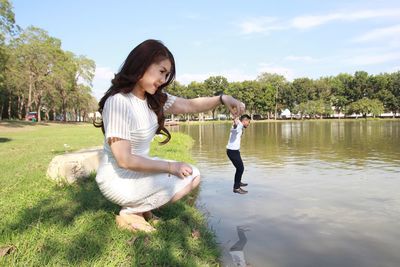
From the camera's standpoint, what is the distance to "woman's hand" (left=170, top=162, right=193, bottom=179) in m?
3.27

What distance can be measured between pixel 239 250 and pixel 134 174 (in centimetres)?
181

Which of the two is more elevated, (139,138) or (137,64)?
(137,64)

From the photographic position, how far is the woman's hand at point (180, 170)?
10.7 feet

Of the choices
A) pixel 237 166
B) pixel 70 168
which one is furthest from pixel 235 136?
pixel 70 168

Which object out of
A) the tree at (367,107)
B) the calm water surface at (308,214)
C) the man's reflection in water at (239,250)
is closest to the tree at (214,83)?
the tree at (367,107)

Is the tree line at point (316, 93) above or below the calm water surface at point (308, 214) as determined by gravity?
above

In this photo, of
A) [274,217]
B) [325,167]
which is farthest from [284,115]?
[274,217]

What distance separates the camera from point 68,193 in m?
5.25

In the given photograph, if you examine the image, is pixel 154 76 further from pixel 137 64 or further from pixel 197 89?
pixel 197 89

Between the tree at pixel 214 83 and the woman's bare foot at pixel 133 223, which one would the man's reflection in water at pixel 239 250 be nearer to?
the woman's bare foot at pixel 133 223

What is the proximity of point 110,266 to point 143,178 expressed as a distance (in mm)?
791

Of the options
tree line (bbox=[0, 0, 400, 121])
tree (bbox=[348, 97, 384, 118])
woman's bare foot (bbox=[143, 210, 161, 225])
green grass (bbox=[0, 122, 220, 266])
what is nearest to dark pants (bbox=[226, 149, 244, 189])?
green grass (bbox=[0, 122, 220, 266])

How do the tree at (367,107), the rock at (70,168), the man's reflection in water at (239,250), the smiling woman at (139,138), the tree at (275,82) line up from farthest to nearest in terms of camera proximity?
1. the tree at (275,82)
2. the tree at (367,107)
3. the rock at (70,168)
4. the man's reflection in water at (239,250)
5. the smiling woman at (139,138)

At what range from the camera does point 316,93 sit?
8156cm
